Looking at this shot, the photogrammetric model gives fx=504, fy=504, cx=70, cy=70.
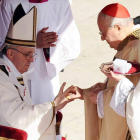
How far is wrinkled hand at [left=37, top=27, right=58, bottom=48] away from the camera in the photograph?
15.0ft

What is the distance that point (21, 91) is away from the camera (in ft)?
12.5

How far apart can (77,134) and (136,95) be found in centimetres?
209

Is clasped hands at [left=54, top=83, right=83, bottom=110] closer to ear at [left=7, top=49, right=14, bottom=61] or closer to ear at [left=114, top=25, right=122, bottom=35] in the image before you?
ear at [left=7, top=49, right=14, bottom=61]

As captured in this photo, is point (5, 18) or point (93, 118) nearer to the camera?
point (93, 118)

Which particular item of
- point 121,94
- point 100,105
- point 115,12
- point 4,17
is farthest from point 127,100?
point 4,17

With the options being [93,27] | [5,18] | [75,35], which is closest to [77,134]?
[75,35]

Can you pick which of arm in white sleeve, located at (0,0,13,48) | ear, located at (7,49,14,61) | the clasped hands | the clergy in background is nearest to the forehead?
the clergy in background

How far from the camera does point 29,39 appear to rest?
3814mm

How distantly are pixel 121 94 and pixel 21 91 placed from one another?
80cm

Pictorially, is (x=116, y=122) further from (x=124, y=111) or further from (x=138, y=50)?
(x=138, y=50)

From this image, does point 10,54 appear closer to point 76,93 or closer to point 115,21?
point 76,93

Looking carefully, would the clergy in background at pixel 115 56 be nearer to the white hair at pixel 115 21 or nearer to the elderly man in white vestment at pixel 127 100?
the white hair at pixel 115 21

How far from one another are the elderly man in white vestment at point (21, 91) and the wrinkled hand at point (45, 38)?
0.67 metres

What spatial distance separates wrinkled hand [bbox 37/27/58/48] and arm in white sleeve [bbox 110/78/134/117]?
1.29 metres
